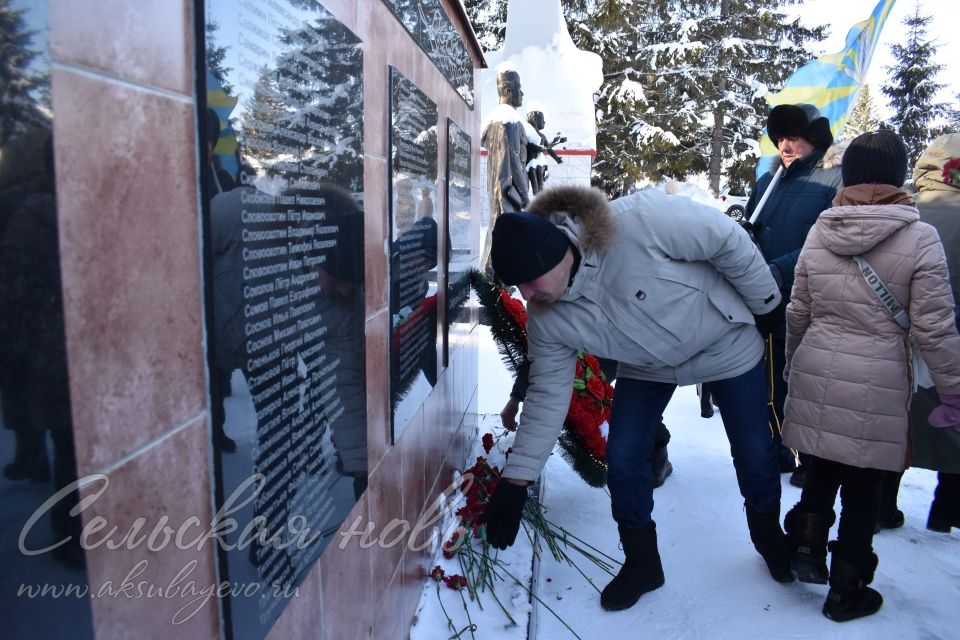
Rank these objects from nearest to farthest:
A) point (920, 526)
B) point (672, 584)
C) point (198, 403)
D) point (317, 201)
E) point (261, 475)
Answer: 1. point (198, 403)
2. point (261, 475)
3. point (317, 201)
4. point (672, 584)
5. point (920, 526)

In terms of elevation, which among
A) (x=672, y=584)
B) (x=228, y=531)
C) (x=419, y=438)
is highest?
(x=228, y=531)

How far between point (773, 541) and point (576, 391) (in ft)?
3.69

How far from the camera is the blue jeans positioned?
2439 mm

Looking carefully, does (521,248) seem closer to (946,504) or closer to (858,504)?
(858,504)

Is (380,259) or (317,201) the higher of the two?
(317,201)

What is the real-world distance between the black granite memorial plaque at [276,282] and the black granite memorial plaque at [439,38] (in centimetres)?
69

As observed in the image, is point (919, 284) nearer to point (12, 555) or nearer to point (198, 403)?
point (198, 403)

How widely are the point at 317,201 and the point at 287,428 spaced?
0.41m

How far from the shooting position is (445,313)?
9.07 feet

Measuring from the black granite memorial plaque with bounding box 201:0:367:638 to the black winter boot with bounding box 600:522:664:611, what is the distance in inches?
55.1

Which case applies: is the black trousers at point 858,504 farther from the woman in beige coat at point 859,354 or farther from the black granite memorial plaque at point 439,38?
the black granite memorial plaque at point 439,38

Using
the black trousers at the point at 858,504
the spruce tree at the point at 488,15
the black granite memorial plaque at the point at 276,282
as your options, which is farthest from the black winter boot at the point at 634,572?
the spruce tree at the point at 488,15

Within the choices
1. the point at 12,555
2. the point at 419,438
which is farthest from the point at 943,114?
the point at 12,555

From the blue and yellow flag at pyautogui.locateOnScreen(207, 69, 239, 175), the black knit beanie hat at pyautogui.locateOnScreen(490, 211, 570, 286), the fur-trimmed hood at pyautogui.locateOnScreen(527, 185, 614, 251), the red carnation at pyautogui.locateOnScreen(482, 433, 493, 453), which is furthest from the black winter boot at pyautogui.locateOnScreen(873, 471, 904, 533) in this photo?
the blue and yellow flag at pyautogui.locateOnScreen(207, 69, 239, 175)
